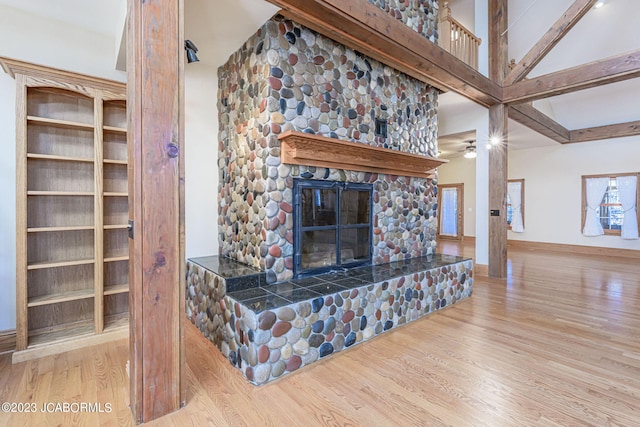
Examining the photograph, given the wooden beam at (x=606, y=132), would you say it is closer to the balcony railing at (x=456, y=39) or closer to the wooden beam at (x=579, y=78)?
the wooden beam at (x=579, y=78)

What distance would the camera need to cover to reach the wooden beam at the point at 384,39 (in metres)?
2.36

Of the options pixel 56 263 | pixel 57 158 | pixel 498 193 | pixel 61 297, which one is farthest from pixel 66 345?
pixel 498 193

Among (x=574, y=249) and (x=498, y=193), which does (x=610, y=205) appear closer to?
(x=574, y=249)

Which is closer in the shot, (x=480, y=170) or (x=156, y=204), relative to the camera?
(x=156, y=204)

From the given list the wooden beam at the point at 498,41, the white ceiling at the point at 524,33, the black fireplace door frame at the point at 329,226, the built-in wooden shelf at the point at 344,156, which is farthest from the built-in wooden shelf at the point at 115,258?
the wooden beam at the point at 498,41

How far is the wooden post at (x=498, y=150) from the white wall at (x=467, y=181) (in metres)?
4.60

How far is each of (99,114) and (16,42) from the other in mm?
767

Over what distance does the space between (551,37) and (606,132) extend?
4031 millimetres

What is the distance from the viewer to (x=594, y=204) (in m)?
6.85

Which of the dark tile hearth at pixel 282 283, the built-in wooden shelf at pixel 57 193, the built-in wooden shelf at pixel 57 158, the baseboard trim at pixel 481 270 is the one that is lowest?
the baseboard trim at pixel 481 270

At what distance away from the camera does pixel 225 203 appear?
3.16 metres

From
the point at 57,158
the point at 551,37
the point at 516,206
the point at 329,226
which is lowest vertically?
the point at 329,226

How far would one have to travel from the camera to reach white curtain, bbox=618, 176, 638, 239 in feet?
20.8

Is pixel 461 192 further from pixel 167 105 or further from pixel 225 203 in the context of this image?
pixel 167 105
